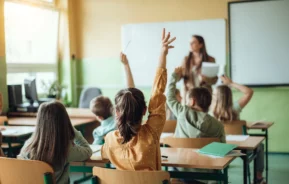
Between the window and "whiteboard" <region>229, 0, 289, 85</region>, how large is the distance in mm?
3058

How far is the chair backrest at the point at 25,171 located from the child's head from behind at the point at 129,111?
1.52ft

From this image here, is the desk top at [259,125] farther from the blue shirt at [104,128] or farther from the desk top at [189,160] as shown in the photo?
the desk top at [189,160]

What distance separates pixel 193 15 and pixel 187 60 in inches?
47.7

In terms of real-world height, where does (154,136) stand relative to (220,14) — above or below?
below

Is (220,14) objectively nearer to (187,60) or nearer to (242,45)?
(242,45)

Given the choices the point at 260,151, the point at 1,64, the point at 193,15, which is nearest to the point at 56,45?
the point at 1,64

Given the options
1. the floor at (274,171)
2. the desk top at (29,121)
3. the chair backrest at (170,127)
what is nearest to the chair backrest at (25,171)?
the chair backrest at (170,127)

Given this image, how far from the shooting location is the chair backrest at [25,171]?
228 centimetres

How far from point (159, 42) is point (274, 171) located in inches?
109

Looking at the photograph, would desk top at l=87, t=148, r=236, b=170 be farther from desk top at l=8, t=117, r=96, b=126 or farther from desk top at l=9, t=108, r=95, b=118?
desk top at l=9, t=108, r=95, b=118

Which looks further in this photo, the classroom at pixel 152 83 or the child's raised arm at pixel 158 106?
the classroom at pixel 152 83

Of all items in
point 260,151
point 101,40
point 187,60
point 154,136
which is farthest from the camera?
point 101,40

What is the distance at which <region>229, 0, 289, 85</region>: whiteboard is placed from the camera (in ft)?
19.5

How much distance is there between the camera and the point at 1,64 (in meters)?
5.85
